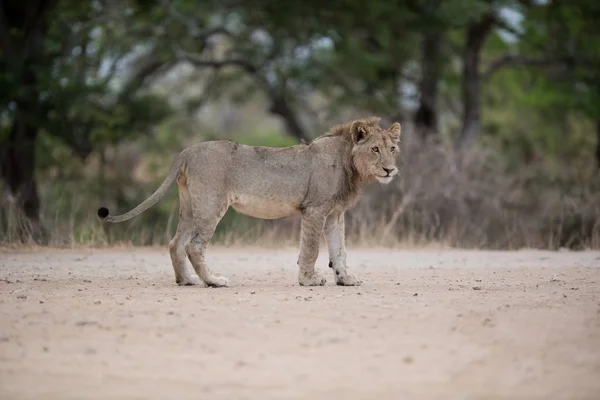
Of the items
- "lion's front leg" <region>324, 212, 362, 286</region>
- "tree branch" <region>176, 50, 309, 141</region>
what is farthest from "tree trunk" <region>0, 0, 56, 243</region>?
"lion's front leg" <region>324, 212, 362, 286</region>

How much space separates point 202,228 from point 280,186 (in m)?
0.88

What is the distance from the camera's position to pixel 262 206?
909 centimetres

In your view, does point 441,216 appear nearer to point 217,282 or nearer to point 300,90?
point 300,90

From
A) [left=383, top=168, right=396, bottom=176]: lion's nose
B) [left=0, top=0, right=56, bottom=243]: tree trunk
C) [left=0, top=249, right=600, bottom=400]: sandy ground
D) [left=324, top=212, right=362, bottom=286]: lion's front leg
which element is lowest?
[left=0, top=249, right=600, bottom=400]: sandy ground

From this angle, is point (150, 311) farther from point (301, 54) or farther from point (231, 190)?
point (301, 54)

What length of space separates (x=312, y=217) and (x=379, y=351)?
3183mm

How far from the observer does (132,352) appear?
19.3 feet

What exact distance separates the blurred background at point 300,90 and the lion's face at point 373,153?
21.4 ft

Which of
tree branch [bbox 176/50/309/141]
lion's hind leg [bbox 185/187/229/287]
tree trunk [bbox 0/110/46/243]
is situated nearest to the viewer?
lion's hind leg [bbox 185/187/229/287]

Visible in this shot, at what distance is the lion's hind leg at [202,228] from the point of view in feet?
28.8

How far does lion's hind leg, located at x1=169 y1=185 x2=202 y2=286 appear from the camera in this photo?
9.05 meters

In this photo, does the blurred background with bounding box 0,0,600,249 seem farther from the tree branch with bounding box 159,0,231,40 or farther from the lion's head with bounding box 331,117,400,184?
the lion's head with bounding box 331,117,400,184

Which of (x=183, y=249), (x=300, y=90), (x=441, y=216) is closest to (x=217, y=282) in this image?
(x=183, y=249)

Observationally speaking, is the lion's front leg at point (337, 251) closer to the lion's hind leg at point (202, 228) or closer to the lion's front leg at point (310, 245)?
the lion's front leg at point (310, 245)
